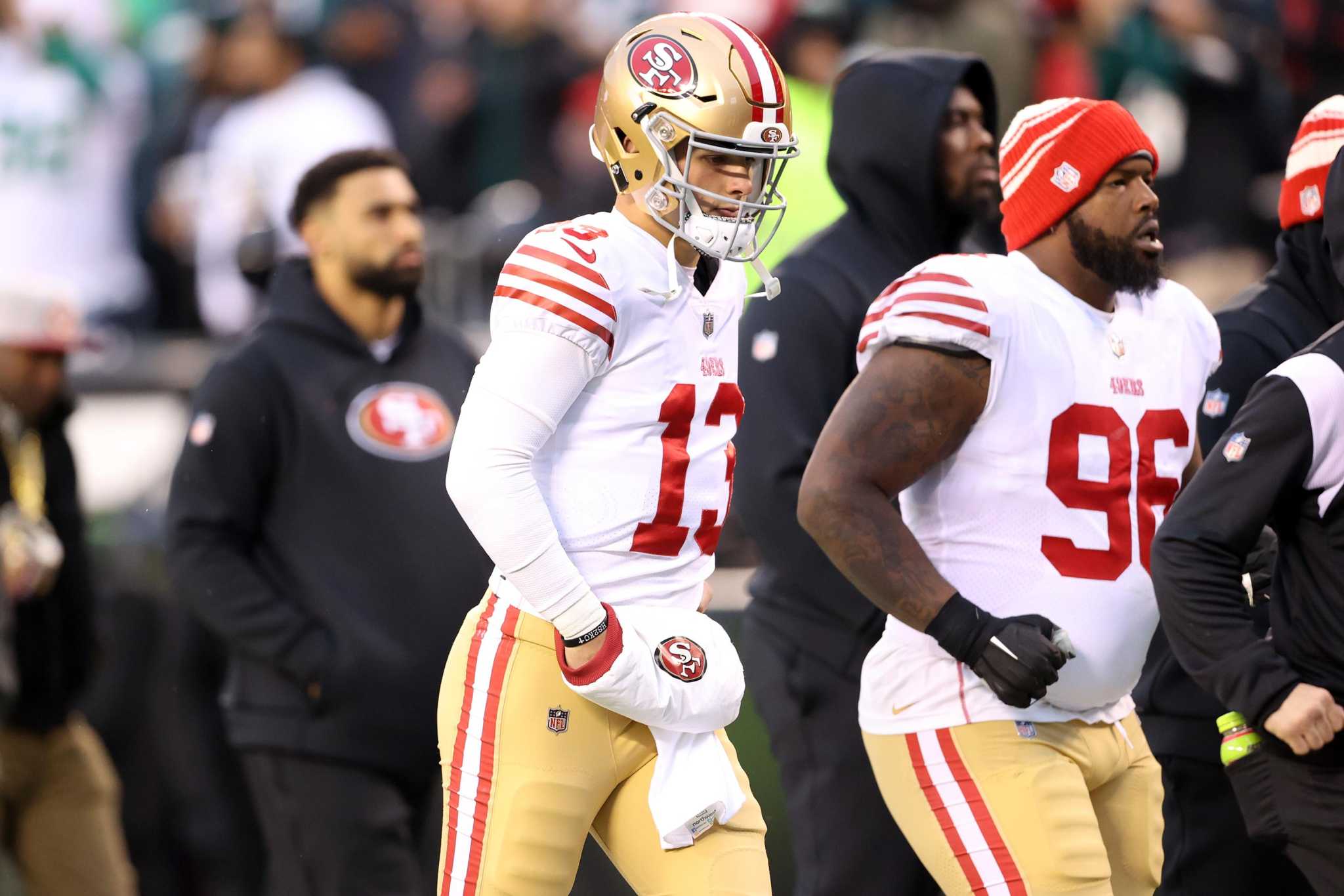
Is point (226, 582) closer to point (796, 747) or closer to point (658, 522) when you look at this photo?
point (796, 747)

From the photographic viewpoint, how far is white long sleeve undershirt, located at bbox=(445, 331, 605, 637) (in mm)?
3445

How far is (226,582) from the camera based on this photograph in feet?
17.8

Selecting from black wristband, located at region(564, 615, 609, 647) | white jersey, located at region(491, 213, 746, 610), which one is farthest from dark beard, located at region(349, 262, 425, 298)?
black wristband, located at region(564, 615, 609, 647)

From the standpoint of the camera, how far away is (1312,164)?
466 centimetres

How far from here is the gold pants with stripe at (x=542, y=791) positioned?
3553 mm

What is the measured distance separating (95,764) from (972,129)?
10.1 ft

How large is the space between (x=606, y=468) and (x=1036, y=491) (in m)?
0.83

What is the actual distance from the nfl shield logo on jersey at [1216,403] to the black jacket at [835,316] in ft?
2.66

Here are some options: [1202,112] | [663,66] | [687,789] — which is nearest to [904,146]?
[663,66]

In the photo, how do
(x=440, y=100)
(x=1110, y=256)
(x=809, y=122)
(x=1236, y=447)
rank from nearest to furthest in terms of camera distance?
(x=1236, y=447) < (x=1110, y=256) < (x=809, y=122) < (x=440, y=100)

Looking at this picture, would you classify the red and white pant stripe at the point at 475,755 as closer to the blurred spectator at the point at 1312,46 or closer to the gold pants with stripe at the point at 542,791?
the gold pants with stripe at the point at 542,791

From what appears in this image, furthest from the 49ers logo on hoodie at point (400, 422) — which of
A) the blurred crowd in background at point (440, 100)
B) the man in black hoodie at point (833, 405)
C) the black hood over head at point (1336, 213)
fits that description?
the blurred crowd in background at point (440, 100)

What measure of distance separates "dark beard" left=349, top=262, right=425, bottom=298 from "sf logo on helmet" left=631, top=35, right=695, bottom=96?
2.08 meters

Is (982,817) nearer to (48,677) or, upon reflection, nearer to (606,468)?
(606,468)
